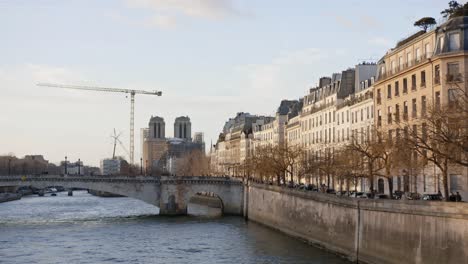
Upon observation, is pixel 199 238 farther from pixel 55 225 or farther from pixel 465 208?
pixel 465 208

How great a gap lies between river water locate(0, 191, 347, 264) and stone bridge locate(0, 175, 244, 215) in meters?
10.4

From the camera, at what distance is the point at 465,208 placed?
35.2 meters

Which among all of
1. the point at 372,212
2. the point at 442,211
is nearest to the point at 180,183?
the point at 372,212

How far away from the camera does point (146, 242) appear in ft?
210

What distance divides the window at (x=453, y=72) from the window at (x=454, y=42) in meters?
1.27

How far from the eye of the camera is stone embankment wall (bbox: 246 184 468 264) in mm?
36375

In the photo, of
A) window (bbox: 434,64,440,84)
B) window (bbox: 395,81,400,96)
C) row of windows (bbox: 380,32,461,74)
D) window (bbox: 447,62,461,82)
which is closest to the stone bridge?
window (bbox: 395,81,400,96)

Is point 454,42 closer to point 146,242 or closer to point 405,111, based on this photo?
point 405,111

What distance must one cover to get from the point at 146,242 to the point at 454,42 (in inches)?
1288

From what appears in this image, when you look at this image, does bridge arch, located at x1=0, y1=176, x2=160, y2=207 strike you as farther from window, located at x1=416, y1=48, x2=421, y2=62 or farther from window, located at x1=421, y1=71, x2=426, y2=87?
window, located at x1=421, y1=71, x2=426, y2=87

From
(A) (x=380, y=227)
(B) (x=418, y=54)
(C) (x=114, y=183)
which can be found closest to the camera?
(A) (x=380, y=227)

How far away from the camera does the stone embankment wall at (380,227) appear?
36375 millimetres

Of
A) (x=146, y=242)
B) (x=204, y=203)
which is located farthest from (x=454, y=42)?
(x=204, y=203)

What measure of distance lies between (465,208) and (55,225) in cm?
5648
